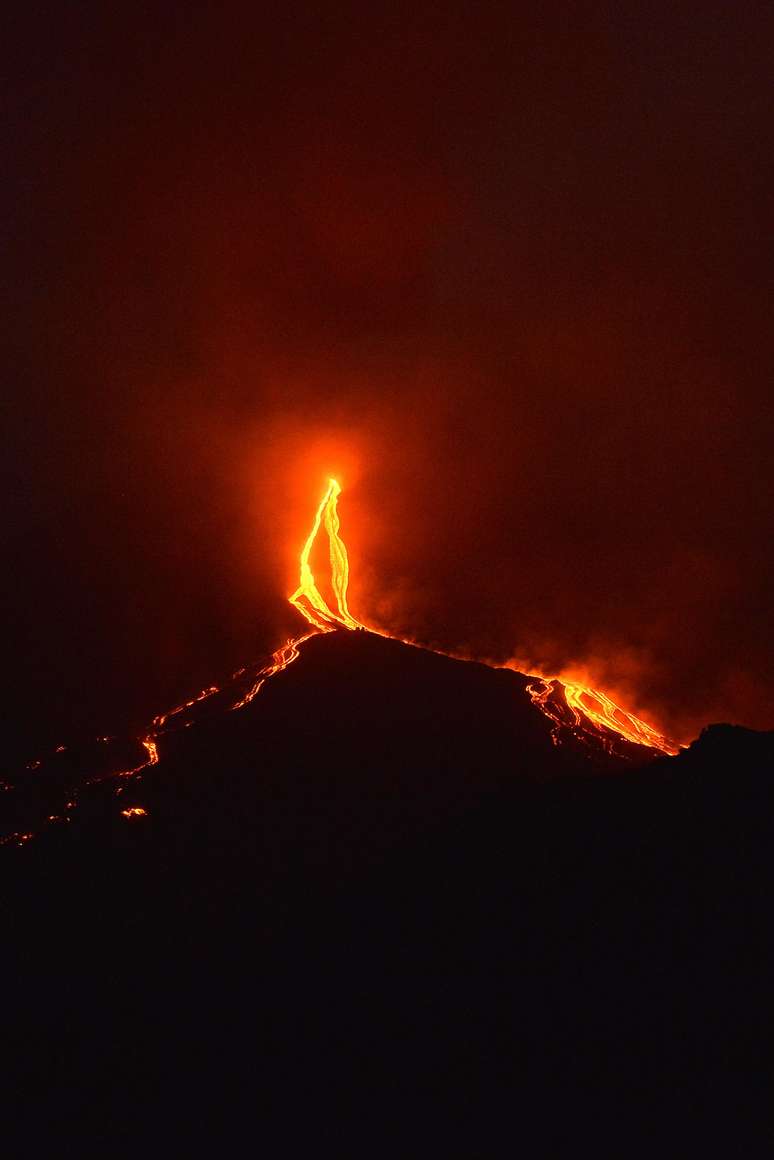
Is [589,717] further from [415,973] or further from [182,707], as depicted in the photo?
[415,973]

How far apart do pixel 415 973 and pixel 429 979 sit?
200mm

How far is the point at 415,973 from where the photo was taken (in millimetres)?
8805

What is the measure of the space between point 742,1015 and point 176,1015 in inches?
224

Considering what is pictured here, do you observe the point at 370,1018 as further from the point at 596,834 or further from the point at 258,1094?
the point at 596,834

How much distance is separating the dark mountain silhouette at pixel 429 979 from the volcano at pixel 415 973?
1.0 inches

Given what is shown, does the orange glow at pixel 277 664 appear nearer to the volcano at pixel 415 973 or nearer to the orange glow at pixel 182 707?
A: the orange glow at pixel 182 707

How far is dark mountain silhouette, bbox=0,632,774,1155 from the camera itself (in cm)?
721

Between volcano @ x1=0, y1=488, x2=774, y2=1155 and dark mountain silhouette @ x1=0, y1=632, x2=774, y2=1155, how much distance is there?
1.0 inches

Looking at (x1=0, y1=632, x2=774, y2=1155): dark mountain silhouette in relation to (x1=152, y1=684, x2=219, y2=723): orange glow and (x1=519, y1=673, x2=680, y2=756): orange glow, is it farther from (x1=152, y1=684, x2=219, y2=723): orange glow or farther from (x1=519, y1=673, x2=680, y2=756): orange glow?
(x1=519, y1=673, x2=680, y2=756): orange glow

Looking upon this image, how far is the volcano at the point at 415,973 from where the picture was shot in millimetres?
7266

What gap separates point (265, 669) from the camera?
72.3 feet

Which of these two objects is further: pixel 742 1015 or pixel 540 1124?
pixel 742 1015

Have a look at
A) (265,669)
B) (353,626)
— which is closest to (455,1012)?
(265,669)

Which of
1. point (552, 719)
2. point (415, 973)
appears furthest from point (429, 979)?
point (552, 719)
